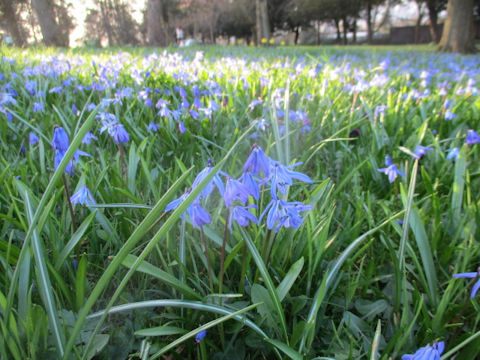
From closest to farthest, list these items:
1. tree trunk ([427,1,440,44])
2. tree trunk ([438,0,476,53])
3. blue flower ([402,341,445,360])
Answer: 1. blue flower ([402,341,445,360])
2. tree trunk ([438,0,476,53])
3. tree trunk ([427,1,440,44])

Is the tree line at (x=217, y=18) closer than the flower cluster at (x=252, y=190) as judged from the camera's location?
No

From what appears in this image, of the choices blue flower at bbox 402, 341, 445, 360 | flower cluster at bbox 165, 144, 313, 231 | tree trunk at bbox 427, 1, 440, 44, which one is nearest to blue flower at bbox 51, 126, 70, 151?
flower cluster at bbox 165, 144, 313, 231

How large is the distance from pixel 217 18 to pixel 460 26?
33.1 meters

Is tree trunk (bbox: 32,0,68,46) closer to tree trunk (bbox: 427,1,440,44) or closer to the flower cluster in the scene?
the flower cluster

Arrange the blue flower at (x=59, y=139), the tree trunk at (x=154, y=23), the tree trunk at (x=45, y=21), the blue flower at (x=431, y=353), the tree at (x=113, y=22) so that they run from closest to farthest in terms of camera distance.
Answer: the blue flower at (x=431, y=353), the blue flower at (x=59, y=139), the tree trunk at (x=45, y=21), the tree trunk at (x=154, y=23), the tree at (x=113, y=22)

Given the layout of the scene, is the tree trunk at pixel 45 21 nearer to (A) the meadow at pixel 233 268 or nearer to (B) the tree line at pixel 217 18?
(B) the tree line at pixel 217 18

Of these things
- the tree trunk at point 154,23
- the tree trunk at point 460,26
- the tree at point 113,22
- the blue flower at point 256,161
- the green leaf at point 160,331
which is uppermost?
the tree at point 113,22

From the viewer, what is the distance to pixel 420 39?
127 ft

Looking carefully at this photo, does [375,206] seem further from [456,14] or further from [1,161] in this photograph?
[456,14]

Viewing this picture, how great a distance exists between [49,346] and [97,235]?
19.9 inches

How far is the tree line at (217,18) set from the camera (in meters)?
14.7

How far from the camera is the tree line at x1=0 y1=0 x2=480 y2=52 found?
14.7m

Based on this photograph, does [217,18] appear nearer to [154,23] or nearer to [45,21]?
[154,23]

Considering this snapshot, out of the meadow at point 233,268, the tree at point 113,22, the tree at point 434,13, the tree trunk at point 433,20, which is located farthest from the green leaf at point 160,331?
the tree trunk at point 433,20
